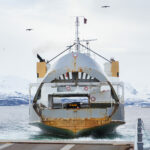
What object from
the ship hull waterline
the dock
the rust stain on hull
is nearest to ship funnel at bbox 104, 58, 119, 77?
the ship hull waterline

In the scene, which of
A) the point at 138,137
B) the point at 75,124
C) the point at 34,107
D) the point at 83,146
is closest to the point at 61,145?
the point at 83,146

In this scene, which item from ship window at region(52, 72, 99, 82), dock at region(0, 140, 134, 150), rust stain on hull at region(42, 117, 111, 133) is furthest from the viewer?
ship window at region(52, 72, 99, 82)

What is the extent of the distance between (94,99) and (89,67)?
3957mm

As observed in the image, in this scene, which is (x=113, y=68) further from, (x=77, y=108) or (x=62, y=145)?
(x=62, y=145)

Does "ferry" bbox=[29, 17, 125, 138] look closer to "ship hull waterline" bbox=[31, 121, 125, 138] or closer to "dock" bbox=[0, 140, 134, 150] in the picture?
"ship hull waterline" bbox=[31, 121, 125, 138]

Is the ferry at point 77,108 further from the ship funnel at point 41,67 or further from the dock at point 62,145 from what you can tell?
the dock at point 62,145

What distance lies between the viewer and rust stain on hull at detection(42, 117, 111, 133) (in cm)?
2667

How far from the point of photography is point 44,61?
133 ft

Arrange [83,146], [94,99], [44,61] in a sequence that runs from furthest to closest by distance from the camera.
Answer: [44,61]
[94,99]
[83,146]

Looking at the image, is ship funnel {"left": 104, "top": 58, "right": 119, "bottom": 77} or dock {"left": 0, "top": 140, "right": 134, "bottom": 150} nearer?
dock {"left": 0, "top": 140, "right": 134, "bottom": 150}

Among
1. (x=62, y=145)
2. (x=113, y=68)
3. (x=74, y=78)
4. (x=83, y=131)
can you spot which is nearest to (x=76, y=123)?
(x=83, y=131)

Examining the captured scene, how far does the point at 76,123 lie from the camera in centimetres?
2692

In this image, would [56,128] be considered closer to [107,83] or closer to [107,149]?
[107,83]

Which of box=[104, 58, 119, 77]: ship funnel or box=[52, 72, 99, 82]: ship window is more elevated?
box=[104, 58, 119, 77]: ship funnel
